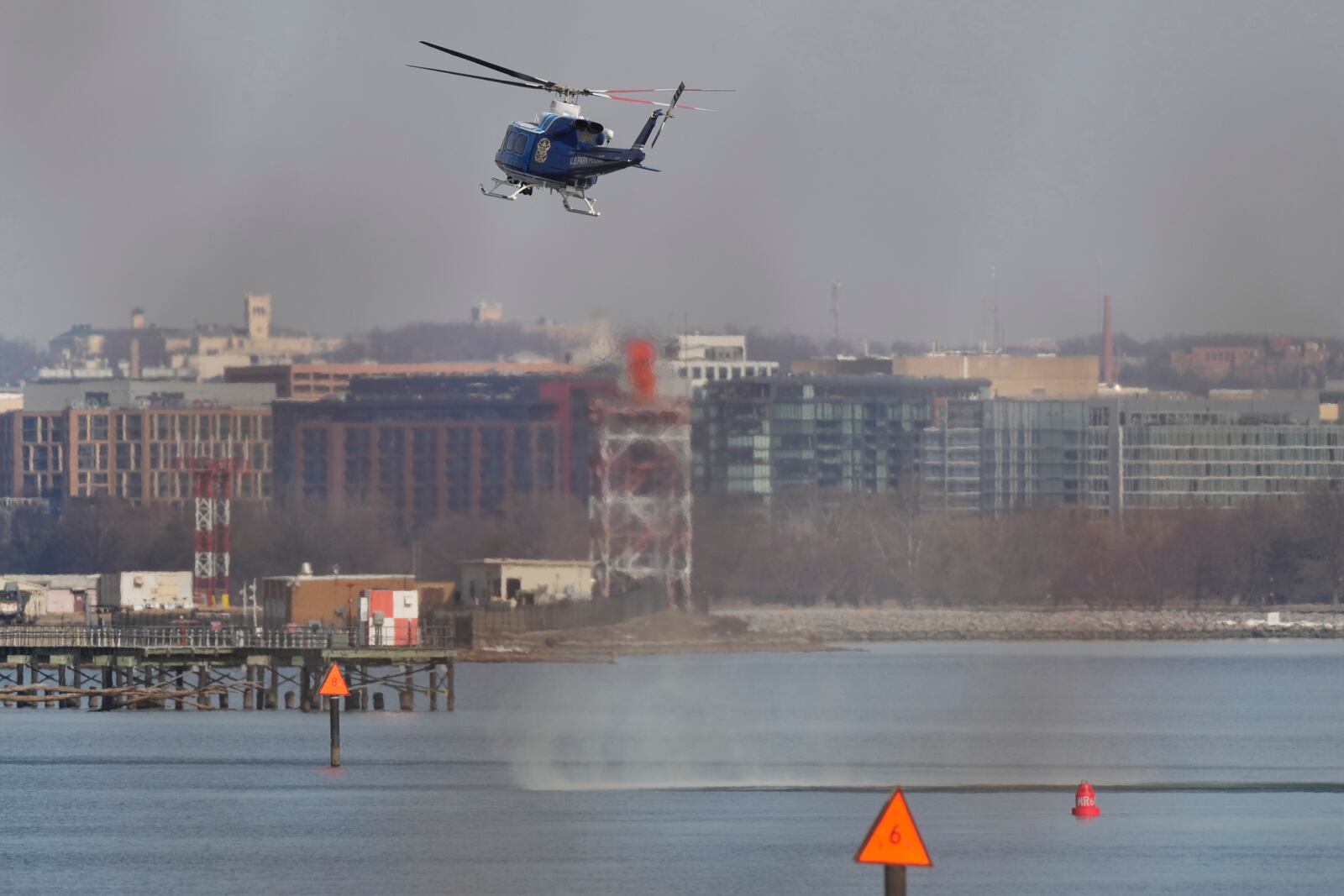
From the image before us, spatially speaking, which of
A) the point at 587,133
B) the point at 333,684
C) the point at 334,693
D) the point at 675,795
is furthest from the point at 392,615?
the point at 587,133

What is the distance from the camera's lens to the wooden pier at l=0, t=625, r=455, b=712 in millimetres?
96500

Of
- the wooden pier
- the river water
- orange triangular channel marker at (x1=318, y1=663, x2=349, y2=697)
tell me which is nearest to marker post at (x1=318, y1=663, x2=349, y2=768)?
orange triangular channel marker at (x1=318, y1=663, x2=349, y2=697)

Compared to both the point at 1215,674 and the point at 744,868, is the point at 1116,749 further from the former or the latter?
the point at 1215,674

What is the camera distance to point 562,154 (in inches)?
2136

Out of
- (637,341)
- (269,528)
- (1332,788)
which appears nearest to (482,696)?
(637,341)

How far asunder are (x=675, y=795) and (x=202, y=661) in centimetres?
3255

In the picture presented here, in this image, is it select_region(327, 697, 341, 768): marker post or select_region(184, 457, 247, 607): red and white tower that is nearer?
select_region(327, 697, 341, 768): marker post

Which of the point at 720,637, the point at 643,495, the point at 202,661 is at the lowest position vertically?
the point at 720,637

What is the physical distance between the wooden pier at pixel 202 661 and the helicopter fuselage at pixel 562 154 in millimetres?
42754

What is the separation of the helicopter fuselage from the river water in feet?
44.5

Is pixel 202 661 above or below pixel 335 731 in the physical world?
above

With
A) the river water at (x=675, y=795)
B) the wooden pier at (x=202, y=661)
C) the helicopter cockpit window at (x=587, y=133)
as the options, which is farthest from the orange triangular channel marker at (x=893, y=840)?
the wooden pier at (x=202, y=661)

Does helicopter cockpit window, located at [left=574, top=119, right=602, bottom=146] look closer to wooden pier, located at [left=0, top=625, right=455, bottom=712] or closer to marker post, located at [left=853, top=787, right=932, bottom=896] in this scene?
marker post, located at [left=853, top=787, right=932, bottom=896]

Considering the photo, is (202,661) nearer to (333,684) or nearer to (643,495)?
(333,684)
